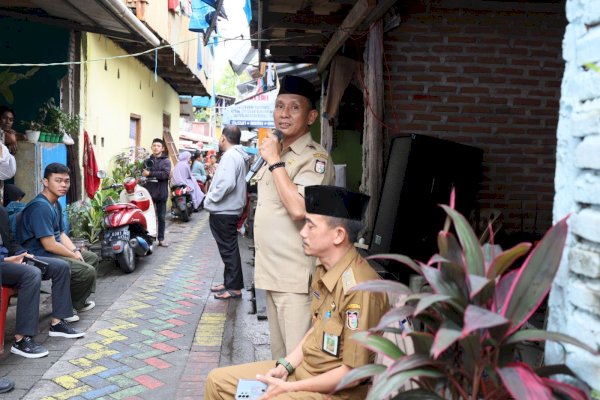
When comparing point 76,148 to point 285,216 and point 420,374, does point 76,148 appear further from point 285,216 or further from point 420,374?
point 420,374

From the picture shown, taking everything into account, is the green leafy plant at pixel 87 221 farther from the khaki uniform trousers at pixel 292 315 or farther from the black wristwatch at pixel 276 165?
the black wristwatch at pixel 276 165

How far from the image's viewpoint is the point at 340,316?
2531 millimetres

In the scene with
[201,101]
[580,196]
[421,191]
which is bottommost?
[421,191]

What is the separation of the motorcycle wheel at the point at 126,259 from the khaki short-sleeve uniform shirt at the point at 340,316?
5.46 meters

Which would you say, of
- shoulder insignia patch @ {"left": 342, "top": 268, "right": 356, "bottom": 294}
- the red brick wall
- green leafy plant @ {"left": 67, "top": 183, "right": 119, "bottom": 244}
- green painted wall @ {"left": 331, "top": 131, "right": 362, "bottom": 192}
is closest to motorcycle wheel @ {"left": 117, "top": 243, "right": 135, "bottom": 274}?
green leafy plant @ {"left": 67, "top": 183, "right": 119, "bottom": 244}

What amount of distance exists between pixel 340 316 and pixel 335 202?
49cm

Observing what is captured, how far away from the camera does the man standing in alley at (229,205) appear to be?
6477 mm

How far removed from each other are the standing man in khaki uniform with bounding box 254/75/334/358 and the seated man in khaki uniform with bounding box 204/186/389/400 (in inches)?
13.2

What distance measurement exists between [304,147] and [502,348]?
195 cm

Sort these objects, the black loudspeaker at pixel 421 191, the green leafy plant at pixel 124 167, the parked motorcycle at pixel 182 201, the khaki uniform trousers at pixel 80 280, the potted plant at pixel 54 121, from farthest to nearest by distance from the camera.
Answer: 1. the parked motorcycle at pixel 182 201
2. the green leafy plant at pixel 124 167
3. the potted plant at pixel 54 121
4. the khaki uniform trousers at pixel 80 280
5. the black loudspeaker at pixel 421 191

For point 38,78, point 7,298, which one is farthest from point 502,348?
point 38,78

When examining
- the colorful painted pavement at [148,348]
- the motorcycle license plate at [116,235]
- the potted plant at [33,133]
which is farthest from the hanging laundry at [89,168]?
the colorful painted pavement at [148,348]

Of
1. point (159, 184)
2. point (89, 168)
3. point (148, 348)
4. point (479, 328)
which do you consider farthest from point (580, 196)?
point (159, 184)

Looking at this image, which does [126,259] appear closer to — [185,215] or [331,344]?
[331,344]
